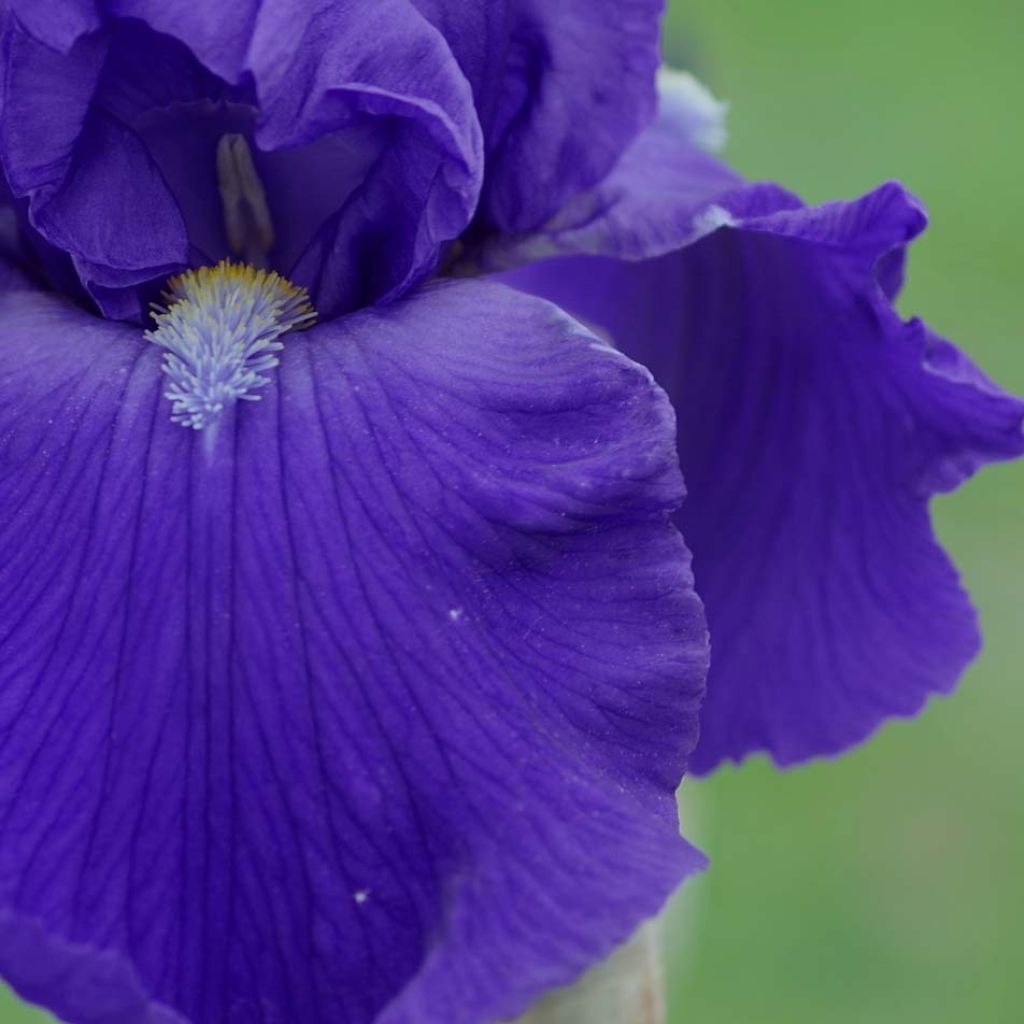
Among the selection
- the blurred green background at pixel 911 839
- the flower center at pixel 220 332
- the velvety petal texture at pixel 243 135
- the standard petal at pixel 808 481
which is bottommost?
the blurred green background at pixel 911 839

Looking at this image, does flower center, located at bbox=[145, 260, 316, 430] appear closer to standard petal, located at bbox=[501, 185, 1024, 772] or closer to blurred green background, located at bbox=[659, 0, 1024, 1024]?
standard petal, located at bbox=[501, 185, 1024, 772]

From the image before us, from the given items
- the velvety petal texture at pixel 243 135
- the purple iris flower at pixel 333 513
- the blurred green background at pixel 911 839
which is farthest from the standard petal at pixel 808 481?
the blurred green background at pixel 911 839

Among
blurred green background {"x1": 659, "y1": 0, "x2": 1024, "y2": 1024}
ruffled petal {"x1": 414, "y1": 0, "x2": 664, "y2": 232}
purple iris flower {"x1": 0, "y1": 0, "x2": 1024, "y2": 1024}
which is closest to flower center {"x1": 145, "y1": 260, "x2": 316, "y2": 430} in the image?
purple iris flower {"x1": 0, "y1": 0, "x2": 1024, "y2": 1024}

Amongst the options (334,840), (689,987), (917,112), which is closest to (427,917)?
(334,840)

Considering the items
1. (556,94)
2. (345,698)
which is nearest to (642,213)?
(556,94)

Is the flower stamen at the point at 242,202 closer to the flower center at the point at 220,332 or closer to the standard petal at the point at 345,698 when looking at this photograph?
the flower center at the point at 220,332

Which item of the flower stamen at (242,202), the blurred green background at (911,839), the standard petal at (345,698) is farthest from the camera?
the blurred green background at (911,839)

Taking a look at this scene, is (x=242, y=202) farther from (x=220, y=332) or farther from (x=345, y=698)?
(x=345, y=698)
